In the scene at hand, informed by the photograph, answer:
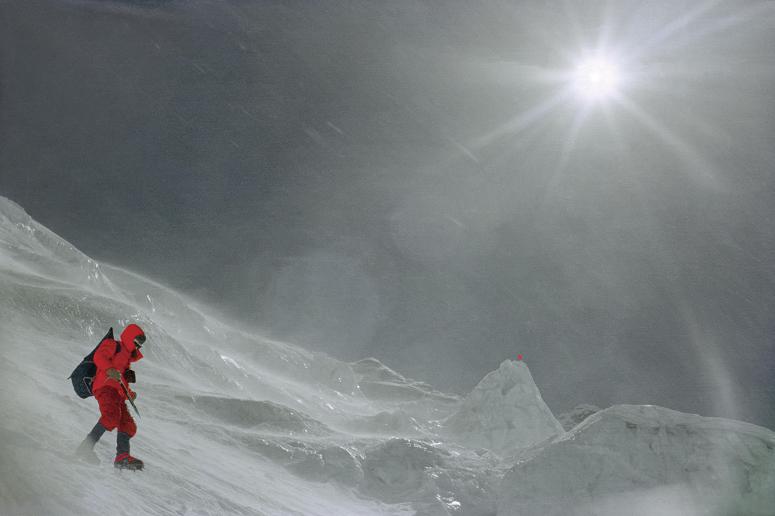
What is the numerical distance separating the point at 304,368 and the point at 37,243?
36.5m

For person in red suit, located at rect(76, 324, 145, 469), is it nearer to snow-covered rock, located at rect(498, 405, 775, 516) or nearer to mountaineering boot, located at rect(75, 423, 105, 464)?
mountaineering boot, located at rect(75, 423, 105, 464)

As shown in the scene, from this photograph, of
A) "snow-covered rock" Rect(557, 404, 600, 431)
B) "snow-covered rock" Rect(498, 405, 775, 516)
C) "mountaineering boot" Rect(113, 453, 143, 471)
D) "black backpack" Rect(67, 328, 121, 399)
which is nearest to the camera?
"black backpack" Rect(67, 328, 121, 399)

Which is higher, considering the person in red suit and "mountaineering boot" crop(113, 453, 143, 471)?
the person in red suit

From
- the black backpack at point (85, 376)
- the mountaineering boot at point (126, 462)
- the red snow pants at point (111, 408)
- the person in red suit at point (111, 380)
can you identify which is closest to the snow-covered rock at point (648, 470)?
the mountaineering boot at point (126, 462)

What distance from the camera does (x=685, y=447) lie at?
43.2ft

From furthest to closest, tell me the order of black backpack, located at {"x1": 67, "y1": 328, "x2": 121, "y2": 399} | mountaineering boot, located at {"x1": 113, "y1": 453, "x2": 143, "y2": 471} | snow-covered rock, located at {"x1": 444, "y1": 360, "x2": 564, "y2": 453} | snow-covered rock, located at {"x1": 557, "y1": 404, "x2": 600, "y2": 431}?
snow-covered rock, located at {"x1": 557, "y1": 404, "x2": 600, "y2": 431}, snow-covered rock, located at {"x1": 444, "y1": 360, "x2": 564, "y2": 453}, mountaineering boot, located at {"x1": 113, "y1": 453, "x2": 143, "y2": 471}, black backpack, located at {"x1": 67, "y1": 328, "x2": 121, "y2": 399}

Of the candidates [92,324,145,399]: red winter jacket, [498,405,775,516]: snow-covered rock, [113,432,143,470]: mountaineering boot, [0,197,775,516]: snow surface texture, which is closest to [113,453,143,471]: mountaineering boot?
[113,432,143,470]: mountaineering boot

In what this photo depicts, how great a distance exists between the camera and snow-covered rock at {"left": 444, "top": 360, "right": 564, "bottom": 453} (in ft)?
127

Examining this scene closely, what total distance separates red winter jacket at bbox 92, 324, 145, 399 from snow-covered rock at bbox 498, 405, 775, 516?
8787 mm

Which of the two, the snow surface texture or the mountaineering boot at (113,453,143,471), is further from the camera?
the mountaineering boot at (113,453,143,471)

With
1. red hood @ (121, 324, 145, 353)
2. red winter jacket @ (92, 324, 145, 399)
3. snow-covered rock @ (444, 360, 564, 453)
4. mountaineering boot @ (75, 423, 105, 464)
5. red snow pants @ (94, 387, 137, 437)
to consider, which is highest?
snow-covered rock @ (444, 360, 564, 453)

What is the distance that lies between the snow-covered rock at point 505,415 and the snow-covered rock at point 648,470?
2454cm

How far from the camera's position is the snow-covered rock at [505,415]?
3875 cm

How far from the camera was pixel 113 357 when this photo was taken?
8.72 metres
